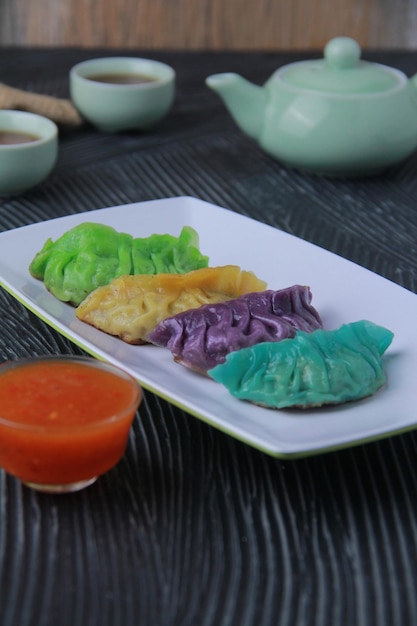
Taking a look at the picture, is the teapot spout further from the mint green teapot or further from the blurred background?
the blurred background

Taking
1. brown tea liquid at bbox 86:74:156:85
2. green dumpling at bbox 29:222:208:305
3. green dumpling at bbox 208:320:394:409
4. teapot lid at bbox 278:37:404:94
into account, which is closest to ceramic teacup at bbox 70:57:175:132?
brown tea liquid at bbox 86:74:156:85

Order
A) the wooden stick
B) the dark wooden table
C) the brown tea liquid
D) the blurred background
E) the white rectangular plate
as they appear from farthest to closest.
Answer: the blurred background
the brown tea liquid
the wooden stick
the white rectangular plate
the dark wooden table

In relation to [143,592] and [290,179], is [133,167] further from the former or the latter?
[143,592]

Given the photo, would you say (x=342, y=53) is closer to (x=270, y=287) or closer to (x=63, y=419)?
(x=270, y=287)

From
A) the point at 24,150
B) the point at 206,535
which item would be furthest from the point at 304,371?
the point at 24,150

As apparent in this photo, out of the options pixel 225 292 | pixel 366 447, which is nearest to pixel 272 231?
pixel 225 292

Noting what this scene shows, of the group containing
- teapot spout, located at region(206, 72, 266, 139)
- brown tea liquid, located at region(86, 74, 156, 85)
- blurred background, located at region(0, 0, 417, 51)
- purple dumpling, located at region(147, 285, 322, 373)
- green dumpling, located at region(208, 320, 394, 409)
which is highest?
green dumpling, located at region(208, 320, 394, 409)

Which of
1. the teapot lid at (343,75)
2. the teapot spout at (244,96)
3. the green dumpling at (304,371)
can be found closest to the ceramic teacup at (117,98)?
the teapot spout at (244,96)
